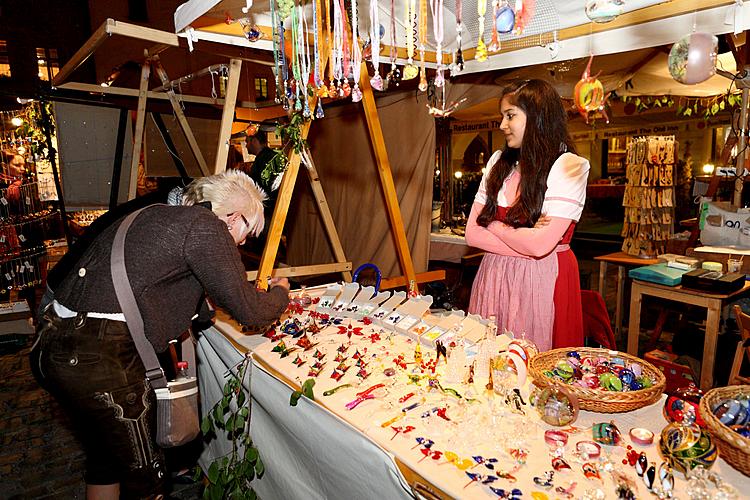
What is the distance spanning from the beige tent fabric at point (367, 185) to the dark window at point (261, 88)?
5562 mm

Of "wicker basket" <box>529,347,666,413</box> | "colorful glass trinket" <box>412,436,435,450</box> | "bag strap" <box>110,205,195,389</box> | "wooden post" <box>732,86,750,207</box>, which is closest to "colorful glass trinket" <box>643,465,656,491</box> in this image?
"wicker basket" <box>529,347,666,413</box>

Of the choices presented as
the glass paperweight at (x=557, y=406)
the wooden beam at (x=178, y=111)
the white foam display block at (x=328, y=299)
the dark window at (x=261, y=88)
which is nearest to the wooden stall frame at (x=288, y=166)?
the wooden beam at (x=178, y=111)

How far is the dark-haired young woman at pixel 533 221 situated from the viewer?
1744 mm

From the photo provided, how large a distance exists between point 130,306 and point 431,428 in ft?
3.23

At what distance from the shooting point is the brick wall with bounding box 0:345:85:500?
2.51 metres

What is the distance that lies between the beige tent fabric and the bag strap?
247cm

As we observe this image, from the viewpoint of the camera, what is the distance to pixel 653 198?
4641mm

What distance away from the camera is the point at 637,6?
1.75 meters

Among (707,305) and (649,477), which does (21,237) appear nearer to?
(649,477)

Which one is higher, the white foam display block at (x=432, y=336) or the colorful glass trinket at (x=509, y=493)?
the white foam display block at (x=432, y=336)

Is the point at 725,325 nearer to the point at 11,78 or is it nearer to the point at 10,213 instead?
the point at 10,213

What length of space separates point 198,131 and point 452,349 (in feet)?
12.5

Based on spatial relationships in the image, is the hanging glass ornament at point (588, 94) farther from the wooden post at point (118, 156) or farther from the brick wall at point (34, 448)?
the wooden post at point (118, 156)

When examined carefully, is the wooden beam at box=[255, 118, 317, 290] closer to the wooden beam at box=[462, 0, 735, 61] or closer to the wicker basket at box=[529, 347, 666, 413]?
the wooden beam at box=[462, 0, 735, 61]
